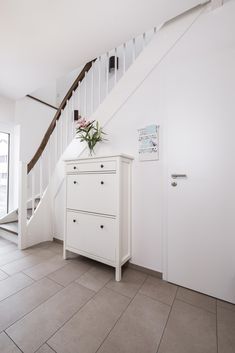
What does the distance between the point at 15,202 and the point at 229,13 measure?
3.87 m

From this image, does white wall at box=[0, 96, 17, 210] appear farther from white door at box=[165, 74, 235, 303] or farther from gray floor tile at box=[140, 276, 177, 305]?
white door at box=[165, 74, 235, 303]

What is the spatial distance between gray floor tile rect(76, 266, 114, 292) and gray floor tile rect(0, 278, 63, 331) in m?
0.24

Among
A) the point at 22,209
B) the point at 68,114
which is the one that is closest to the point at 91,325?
the point at 22,209

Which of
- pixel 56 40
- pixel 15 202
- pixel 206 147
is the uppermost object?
pixel 56 40

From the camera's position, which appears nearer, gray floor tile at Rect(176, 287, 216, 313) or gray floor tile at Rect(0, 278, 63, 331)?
gray floor tile at Rect(0, 278, 63, 331)

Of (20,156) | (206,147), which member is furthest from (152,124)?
(20,156)

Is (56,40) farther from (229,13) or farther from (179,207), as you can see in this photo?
(179,207)

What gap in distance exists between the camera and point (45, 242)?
2.51 metres

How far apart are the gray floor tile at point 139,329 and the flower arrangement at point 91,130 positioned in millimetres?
1645

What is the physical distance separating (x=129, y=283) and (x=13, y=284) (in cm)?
109

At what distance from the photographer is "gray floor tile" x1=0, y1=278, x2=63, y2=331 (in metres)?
1.15

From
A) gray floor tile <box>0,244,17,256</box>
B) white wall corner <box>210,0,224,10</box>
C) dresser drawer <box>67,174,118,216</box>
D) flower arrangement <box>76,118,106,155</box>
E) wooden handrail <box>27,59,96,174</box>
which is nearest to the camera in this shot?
white wall corner <box>210,0,224,10</box>

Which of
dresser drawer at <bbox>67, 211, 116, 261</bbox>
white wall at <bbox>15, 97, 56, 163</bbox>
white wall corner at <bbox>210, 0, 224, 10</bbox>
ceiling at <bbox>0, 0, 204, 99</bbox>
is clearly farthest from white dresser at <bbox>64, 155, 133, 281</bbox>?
white wall at <bbox>15, 97, 56, 163</bbox>

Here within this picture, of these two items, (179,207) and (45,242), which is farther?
(45,242)
